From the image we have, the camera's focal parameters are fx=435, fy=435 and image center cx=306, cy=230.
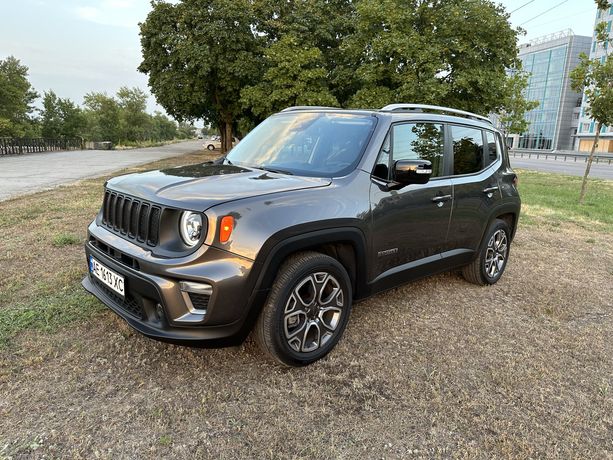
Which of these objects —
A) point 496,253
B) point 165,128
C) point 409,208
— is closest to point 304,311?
point 409,208

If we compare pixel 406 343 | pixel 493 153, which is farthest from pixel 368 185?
pixel 493 153

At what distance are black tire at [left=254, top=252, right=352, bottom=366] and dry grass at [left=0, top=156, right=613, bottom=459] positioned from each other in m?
0.16

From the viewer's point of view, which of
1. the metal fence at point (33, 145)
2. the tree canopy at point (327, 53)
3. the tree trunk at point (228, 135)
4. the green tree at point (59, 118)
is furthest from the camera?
the green tree at point (59, 118)

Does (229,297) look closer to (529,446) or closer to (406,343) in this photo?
(406,343)

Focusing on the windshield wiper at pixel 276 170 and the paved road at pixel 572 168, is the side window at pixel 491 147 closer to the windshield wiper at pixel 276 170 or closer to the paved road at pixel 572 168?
the windshield wiper at pixel 276 170

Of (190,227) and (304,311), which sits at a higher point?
(190,227)

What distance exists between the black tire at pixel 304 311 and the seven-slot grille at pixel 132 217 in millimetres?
822

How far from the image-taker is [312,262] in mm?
2791

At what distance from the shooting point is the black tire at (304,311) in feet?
8.83

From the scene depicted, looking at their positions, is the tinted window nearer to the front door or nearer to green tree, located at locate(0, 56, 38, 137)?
the front door

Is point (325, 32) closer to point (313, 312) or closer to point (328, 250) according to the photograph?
point (328, 250)

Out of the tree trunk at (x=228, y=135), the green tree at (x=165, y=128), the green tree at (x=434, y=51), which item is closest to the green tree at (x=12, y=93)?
the tree trunk at (x=228, y=135)

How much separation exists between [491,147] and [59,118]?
53627mm

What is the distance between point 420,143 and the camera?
3684 millimetres
